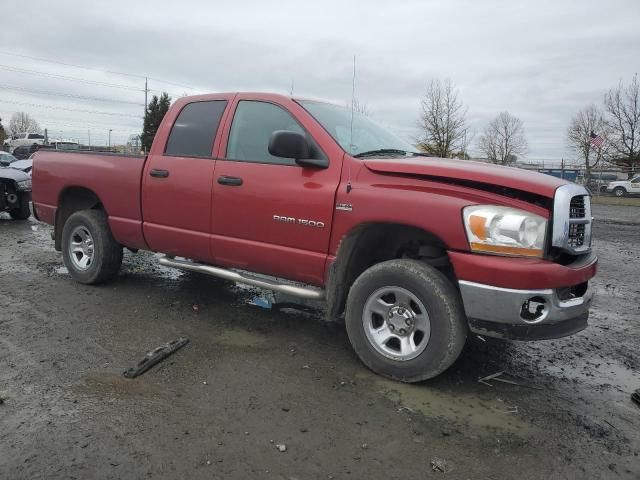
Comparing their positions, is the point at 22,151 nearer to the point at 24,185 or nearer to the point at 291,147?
the point at 24,185

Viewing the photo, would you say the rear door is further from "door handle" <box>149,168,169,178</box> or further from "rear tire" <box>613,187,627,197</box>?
"rear tire" <box>613,187,627,197</box>

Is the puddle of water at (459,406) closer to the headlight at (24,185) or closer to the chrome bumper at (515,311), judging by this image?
the chrome bumper at (515,311)

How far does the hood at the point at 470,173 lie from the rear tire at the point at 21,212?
397 inches

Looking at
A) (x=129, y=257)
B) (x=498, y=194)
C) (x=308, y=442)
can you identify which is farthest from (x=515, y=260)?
(x=129, y=257)

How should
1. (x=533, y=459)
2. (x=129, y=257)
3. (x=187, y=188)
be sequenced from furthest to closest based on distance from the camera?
(x=129, y=257), (x=187, y=188), (x=533, y=459)

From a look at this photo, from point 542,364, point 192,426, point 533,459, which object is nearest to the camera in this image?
point 533,459

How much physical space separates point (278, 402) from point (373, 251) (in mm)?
1408

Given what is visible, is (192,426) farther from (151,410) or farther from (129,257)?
(129,257)

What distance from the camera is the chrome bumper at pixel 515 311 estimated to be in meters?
3.09

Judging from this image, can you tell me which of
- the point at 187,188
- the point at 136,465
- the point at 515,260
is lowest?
the point at 136,465

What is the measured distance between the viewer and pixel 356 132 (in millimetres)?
4344

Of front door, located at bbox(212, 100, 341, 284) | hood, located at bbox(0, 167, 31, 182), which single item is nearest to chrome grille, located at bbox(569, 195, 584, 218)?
front door, located at bbox(212, 100, 341, 284)

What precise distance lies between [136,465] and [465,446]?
1695mm

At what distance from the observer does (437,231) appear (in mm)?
→ 3303
